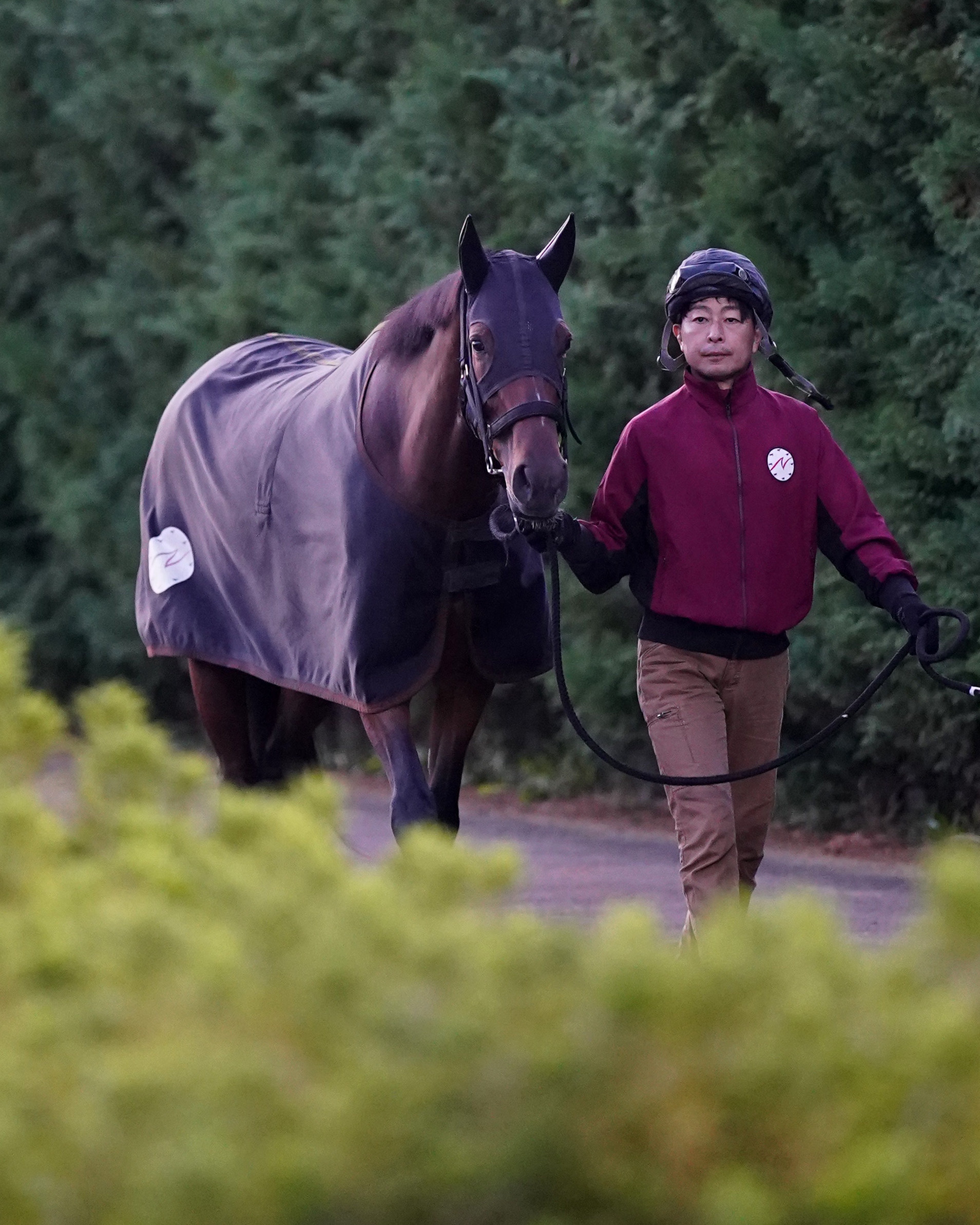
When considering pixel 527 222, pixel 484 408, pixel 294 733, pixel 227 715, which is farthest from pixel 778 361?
pixel 527 222

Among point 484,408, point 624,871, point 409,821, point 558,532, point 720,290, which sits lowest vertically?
point 624,871

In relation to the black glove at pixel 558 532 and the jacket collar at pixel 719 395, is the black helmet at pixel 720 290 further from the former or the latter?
the black glove at pixel 558 532

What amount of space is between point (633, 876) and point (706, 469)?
2.98m

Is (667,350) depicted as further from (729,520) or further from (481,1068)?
(481,1068)

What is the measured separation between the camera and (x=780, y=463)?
14.4ft

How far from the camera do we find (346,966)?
4.77 ft

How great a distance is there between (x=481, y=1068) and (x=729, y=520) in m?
3.04

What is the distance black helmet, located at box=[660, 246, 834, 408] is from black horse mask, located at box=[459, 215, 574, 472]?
10.3 inches

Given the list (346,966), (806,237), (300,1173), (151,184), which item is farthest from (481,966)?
(151,184)

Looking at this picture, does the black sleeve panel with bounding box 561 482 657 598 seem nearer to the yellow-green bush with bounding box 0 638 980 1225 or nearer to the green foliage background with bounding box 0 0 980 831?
the green foliage background with bounding box 0 0 980 831

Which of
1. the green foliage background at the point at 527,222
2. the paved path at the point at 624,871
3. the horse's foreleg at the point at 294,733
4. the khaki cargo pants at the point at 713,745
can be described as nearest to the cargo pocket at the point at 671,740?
the khaki cargo pants at the point at 713,745

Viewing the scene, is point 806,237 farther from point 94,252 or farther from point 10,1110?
point 10,1110

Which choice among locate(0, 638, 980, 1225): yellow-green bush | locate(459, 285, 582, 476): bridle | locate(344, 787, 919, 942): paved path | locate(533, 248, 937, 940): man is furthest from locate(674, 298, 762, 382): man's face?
locate(0, 638, 980, 1225): yellow-green bush

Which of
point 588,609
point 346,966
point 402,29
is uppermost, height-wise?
point 402,29
